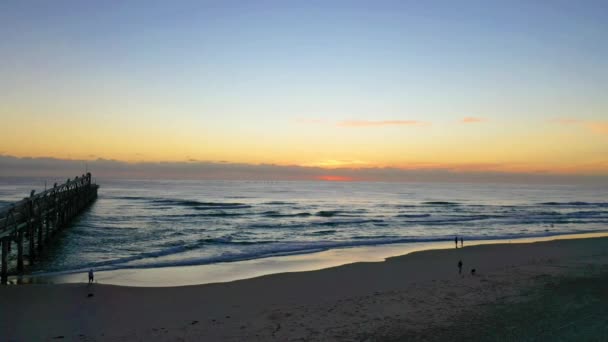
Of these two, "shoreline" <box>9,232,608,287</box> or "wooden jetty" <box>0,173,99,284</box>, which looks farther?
"wooden jetty" <box>0,173,99,284</box>

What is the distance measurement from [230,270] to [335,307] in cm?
817

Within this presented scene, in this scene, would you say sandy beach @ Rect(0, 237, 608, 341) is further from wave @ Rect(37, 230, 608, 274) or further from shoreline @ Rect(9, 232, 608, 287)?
wave @ Rect(37, 230, 608, 274)

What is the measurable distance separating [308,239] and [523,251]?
1461 centimetres

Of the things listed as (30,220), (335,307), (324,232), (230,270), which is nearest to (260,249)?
(230,270)

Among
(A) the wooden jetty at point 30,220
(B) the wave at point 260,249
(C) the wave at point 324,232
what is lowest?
(C) the wave at point 324,232

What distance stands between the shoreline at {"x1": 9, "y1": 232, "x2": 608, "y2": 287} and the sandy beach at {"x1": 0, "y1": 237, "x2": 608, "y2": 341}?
1.24 meters

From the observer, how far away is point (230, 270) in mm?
20594

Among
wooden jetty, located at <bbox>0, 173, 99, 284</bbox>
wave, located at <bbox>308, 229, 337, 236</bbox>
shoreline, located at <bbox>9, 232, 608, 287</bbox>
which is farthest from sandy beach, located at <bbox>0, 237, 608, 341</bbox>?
wave, located at <bbox>308, 229, 337, 236</bbox>

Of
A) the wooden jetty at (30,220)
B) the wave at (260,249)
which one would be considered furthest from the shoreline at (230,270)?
the wooden jetty at (30,220)

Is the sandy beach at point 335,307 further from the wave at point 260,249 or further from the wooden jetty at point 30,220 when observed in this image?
the wave at point 260,249

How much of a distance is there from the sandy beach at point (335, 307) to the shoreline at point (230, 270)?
1236 millimetres

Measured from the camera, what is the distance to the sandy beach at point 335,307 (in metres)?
11.5

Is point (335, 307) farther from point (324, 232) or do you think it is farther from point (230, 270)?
point (324, 232)

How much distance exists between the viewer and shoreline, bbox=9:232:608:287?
18016mm
